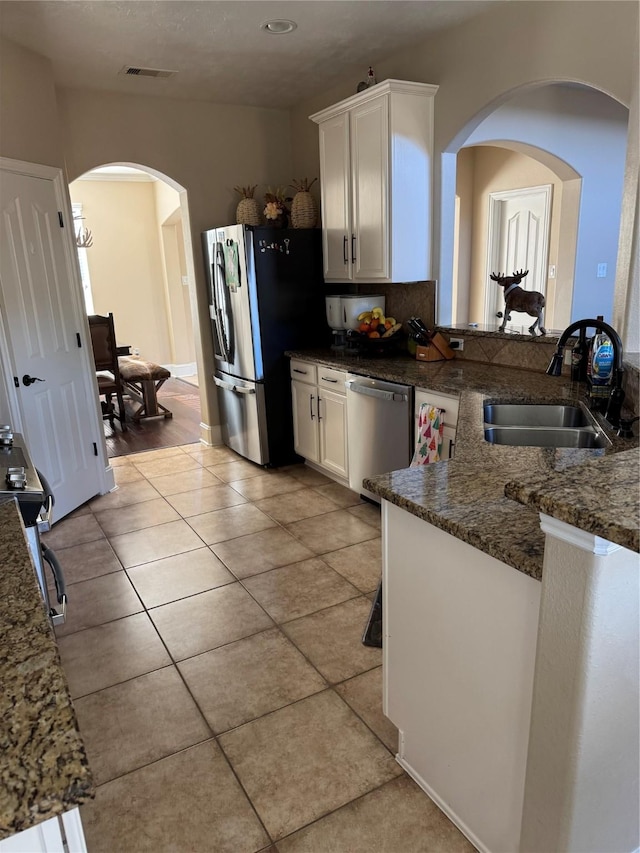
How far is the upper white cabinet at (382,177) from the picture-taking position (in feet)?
11.2

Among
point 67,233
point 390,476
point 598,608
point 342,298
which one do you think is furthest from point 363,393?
point 598,608

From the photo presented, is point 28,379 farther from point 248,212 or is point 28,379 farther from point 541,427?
point 541,427

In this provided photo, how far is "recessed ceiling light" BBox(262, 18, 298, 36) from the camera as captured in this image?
3112 millimetres

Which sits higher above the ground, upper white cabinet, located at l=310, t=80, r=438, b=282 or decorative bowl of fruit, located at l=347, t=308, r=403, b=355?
upper white cabinet, located at l=310, t=80, r=438, b=282

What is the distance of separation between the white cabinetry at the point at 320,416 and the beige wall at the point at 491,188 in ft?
8.11

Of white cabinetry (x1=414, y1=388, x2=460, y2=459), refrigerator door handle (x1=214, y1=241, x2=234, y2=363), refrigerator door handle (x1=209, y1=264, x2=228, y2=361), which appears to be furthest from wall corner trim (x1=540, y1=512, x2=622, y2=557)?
refrigerator door handle (x1=209, y1=264, x2=228, y2=361)

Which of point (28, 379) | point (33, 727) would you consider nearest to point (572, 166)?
point (28, 379)

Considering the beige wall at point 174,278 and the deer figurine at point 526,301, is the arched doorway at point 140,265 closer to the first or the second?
the beige wall at point 174,278

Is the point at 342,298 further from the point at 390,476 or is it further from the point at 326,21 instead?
the point at 390,476

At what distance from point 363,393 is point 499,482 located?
1.89 metres

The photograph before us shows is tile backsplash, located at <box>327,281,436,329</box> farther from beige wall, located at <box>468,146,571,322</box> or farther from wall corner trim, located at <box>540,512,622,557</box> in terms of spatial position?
wall corner trim, located at <box>540,512,622,557</box>

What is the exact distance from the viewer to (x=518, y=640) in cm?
128

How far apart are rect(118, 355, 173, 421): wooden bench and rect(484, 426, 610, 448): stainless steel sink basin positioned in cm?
447

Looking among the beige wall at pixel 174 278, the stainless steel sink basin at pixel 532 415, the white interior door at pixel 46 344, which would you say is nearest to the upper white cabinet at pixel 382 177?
the stainless steel sink basin at pixel 532 415
